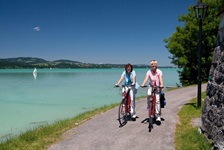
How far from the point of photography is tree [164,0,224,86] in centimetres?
3209

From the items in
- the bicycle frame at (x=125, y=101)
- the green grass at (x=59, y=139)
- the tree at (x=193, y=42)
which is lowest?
the green grass at (x=59, y=139)

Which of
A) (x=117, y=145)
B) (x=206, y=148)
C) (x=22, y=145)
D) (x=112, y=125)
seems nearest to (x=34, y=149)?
(x=22, y=145)

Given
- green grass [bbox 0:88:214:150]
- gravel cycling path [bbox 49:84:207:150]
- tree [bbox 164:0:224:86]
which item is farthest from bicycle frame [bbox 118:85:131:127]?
tree [bbox 164:0:224:86]

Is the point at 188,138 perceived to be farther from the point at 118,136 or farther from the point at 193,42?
the point at 193,42

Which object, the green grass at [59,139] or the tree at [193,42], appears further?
the tree at [193,42]

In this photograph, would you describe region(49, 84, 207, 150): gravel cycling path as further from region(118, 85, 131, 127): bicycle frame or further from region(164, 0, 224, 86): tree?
region(164, 0, 224, 86): tree

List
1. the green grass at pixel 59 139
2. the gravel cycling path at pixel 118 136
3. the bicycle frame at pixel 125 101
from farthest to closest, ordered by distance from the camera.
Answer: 1. the bicycle frame at pixel 125 101
2. the gravel cycling path at pixel 118 136
3. the green grass at pixel 59 139

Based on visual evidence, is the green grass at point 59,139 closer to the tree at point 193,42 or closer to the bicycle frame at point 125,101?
the bicycle frame at point 125,101

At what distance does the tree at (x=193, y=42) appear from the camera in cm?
3209

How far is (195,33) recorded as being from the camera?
33.0m

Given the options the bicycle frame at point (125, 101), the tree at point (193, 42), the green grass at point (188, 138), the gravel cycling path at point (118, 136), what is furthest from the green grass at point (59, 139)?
the tree at point (193, 42)

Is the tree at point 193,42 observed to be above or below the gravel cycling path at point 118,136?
above

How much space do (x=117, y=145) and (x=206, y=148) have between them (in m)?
2.43

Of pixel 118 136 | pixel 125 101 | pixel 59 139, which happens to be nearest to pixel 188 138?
pixel 118 136
